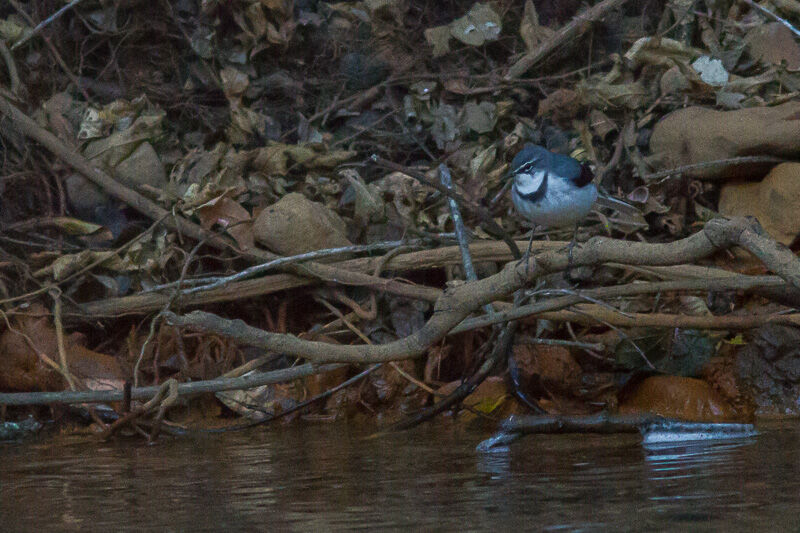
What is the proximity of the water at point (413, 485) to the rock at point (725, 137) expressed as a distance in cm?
186

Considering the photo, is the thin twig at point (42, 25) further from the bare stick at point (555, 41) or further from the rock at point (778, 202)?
the rock at point (778, 202)

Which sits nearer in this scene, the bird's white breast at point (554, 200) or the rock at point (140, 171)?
the bird's white breast at point (554, 200)

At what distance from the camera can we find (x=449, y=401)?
16.3 feet

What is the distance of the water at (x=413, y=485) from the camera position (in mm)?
2852

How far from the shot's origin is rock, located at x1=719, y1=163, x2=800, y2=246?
5.66m

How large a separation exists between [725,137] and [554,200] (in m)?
2.02

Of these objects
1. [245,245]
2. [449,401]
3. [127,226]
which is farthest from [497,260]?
[127,226]

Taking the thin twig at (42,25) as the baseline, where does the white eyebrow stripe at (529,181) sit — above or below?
below

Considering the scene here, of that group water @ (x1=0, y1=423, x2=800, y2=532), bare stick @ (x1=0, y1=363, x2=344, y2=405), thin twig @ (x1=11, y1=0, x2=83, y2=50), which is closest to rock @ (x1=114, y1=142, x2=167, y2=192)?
thin twig @ (x1=11, y1=0, x2=83, y2=50)

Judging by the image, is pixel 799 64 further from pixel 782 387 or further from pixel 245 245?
pixel 245 245

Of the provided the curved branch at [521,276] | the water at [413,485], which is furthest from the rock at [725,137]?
the curved branch at [521,276]

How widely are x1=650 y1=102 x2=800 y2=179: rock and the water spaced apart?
1861 millimetres

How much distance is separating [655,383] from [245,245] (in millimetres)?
2419

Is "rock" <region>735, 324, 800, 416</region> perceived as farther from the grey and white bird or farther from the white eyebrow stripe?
the white eyebrow stripe
